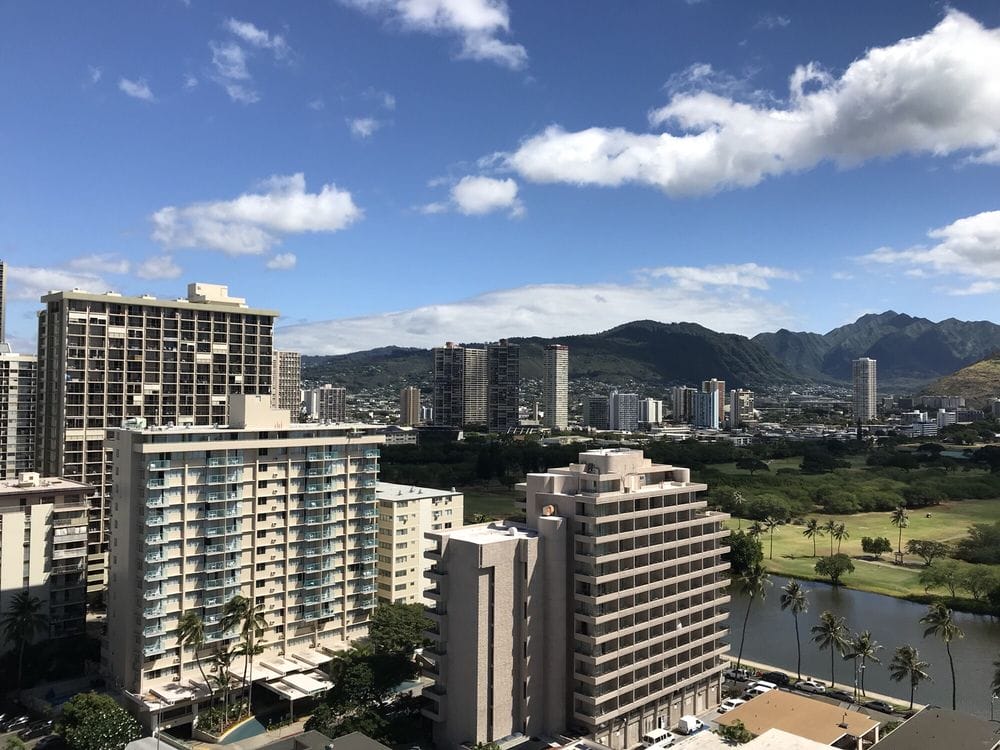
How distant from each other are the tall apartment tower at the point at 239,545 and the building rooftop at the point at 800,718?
2424 centimetres

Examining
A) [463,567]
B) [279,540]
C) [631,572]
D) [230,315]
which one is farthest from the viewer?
[230,315]

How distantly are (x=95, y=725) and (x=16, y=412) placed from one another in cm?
4689

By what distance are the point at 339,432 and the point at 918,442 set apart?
178 m

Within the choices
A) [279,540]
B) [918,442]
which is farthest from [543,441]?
[279,540]

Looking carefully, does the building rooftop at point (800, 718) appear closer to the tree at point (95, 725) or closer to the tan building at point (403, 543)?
the tan building at point (403, 543)

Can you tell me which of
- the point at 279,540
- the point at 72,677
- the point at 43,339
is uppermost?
the point at 43,339

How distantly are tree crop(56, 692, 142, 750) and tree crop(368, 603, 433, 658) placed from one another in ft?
43.6

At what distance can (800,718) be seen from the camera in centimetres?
3841

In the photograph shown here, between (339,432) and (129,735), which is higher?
(339,432)

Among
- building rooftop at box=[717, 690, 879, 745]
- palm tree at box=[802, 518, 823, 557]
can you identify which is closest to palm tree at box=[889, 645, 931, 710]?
building rooftop at box=[717, 690, 879, 745]

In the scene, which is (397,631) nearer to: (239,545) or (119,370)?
(239,545)

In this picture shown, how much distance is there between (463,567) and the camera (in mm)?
35469

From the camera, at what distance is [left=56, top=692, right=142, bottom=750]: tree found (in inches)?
1384

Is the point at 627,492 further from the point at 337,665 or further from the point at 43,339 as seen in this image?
the point at 43,339
